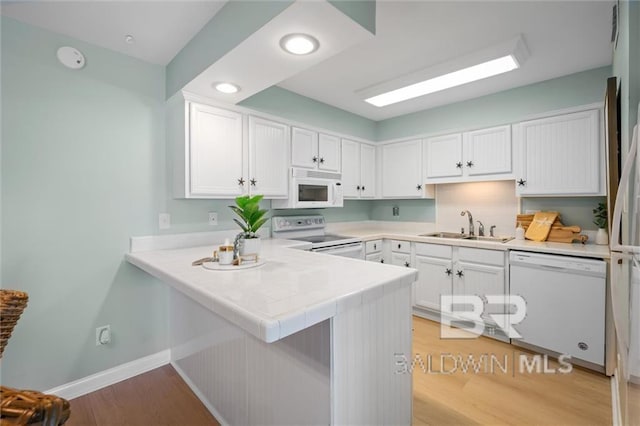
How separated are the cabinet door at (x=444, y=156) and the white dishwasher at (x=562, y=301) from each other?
1137mm

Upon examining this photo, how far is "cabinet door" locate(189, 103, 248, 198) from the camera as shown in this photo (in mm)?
2176

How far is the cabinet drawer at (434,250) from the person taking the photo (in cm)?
289

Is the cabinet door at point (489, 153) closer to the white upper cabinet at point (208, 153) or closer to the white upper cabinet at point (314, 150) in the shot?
the white upper cabinet at point (314, 150)

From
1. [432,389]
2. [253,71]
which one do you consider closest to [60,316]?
[253,71]

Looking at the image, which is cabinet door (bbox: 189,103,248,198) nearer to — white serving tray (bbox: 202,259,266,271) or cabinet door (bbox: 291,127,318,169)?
cabinet door (bbox: 291,127,318,169)

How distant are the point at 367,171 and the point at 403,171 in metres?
0.46

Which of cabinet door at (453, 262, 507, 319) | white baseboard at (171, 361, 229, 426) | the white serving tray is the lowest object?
white baseboard at (171, 361, 229, 426)

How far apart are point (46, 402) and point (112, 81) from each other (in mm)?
2221

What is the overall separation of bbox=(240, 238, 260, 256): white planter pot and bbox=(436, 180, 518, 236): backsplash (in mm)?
2670

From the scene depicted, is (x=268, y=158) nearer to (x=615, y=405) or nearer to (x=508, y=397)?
(x=508, y=397)

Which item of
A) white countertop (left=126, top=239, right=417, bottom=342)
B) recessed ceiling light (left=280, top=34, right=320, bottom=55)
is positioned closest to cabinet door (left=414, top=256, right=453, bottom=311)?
white countertop (left=126, top=239, right=417, bottom=342)

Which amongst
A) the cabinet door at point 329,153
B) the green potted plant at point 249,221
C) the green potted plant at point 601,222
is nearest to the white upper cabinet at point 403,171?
the cabinet door at point 329,153

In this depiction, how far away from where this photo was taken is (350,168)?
357cm

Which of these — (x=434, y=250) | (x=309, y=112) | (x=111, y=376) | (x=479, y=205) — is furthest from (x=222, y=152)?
(x=479, y=205)
